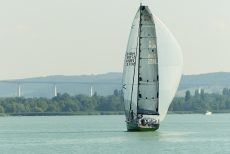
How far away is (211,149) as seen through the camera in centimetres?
6688

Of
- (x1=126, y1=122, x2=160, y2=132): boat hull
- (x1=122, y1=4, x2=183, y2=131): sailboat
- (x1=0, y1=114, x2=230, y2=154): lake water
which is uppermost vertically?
(x1=122, y1=4, x2=183, y2=131): sailboat

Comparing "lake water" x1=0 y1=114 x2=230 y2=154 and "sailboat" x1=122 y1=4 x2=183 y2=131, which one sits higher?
"sailboat" x1=122 y1=4 x2=183 y2=131

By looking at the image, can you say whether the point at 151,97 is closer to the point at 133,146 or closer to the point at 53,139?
the point at 53,139

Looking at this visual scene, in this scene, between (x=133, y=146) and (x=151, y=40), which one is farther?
(x=151, y=40)

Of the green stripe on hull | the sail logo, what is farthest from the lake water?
the sail logo

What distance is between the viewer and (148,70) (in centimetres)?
8219

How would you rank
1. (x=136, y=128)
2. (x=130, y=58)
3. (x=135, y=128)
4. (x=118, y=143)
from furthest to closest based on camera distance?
(x=130, y=58)
(x=135, y=128)
(x=136, y=128)
(x=118, y=143)

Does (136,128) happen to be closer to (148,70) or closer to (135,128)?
(135,128)

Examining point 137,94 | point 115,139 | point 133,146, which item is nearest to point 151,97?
point 137,94

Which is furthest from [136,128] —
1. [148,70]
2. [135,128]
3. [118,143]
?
[118,143]

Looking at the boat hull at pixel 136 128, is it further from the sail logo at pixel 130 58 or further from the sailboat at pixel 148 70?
the sail logo at pixel 130 58

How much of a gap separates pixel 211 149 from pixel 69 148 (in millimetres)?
8843

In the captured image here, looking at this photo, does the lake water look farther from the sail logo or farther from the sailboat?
the sail logo

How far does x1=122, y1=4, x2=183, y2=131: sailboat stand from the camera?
81938 millimetres
